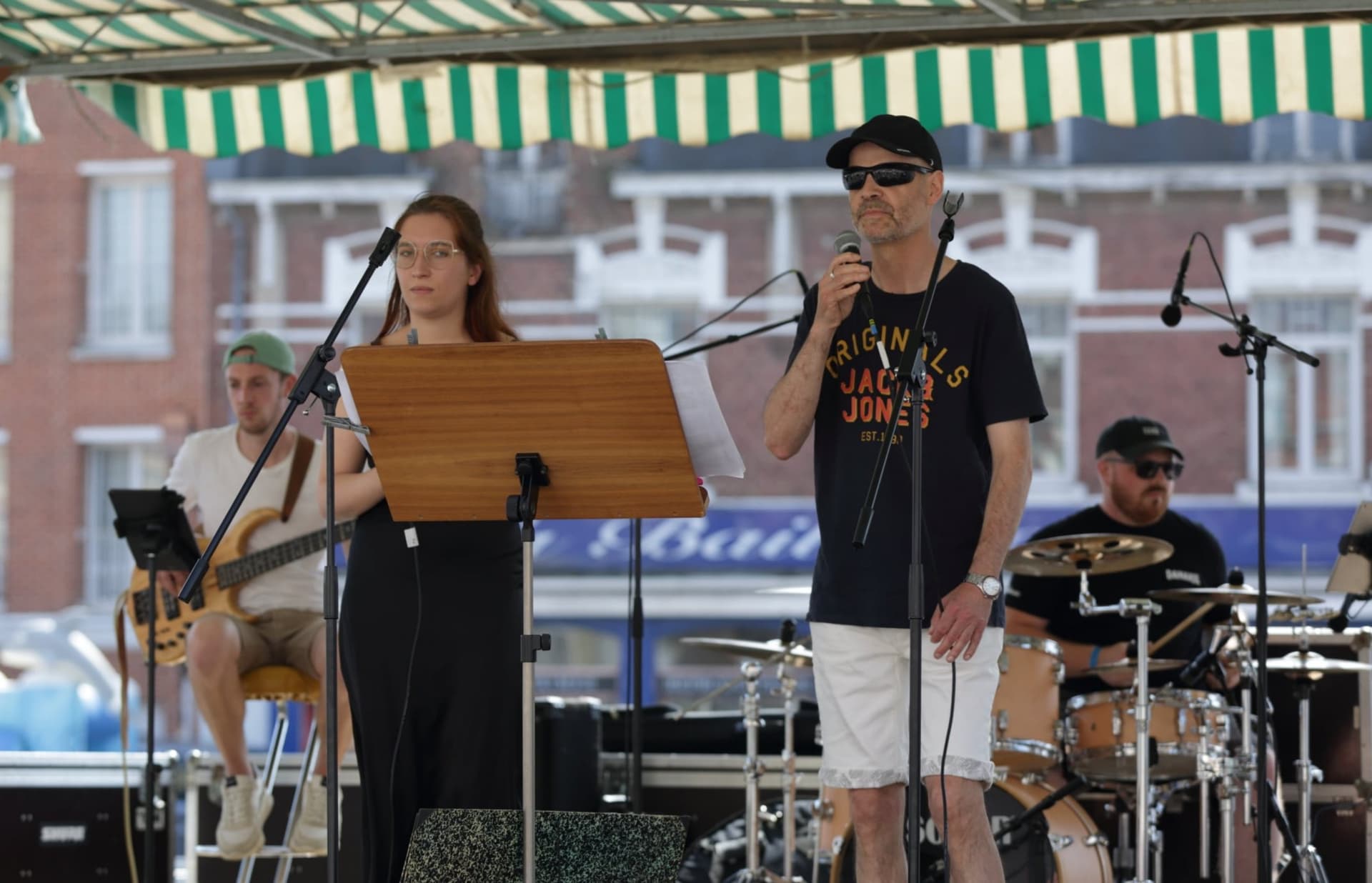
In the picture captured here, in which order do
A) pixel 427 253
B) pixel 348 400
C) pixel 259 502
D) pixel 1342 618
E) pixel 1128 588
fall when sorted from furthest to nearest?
pixel 1128 588, pixel 259 502, pixel 1342 618, pixel 427 253, pixel 348 400

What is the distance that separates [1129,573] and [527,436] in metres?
3.33

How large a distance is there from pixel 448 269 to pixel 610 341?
32.7 inches

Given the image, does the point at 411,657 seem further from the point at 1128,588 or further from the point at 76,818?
the point at 1128,588

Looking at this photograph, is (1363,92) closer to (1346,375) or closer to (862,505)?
(862,505)

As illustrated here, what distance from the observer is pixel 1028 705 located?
5441mm

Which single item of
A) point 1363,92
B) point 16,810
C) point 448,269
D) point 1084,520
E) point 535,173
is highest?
point 535,173

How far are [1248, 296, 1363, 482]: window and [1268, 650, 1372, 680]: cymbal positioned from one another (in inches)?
521

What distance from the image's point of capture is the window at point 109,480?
66.9ft

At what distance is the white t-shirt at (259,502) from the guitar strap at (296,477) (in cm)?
1

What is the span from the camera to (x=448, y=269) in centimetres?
397

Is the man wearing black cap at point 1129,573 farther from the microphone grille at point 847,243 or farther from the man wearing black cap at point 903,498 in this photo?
the microphone grille at point 847,243

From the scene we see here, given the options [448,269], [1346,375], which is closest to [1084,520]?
[448,269]

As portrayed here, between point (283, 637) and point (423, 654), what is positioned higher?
point (423, 654)

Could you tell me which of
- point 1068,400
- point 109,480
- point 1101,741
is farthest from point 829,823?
point 109,480
